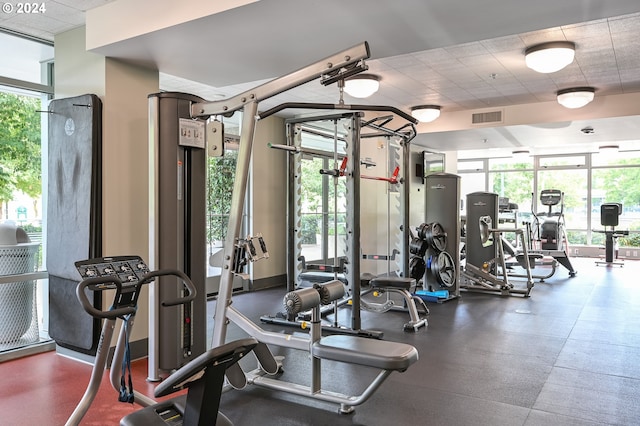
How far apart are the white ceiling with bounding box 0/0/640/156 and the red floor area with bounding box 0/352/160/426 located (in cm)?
248

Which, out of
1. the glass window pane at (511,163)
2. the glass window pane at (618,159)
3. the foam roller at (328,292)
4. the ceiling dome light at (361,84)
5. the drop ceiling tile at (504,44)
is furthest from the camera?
the glass window pane at (511,163)

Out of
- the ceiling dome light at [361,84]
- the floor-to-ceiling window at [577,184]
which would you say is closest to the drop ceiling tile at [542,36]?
the ceiling dome light at [361,84]

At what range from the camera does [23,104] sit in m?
4.25

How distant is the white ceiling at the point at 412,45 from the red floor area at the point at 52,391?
2.48 metres

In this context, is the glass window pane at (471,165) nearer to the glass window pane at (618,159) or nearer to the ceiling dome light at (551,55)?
the glass window pane at (618,159)

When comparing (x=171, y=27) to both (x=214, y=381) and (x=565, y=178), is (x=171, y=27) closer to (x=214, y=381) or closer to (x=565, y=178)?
(x=214, y=381)

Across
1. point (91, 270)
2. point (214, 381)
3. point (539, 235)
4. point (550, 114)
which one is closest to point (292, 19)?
point (91, 270)

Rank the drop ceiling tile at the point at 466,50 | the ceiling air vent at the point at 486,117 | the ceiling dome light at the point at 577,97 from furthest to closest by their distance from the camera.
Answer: the ceiling air vent at the point at 486,117, the ceiling dome light at the point at 577,97, the drop ceiling tile at the point at 466,50

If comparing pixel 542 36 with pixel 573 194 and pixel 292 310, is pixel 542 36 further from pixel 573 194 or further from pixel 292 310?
pixel 573 194

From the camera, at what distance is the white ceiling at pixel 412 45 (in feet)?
9.61

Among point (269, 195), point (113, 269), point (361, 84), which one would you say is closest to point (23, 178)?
point (113, 269)

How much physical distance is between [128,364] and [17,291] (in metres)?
2.50

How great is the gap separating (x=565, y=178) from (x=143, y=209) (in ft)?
40.0

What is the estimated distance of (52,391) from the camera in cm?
326
